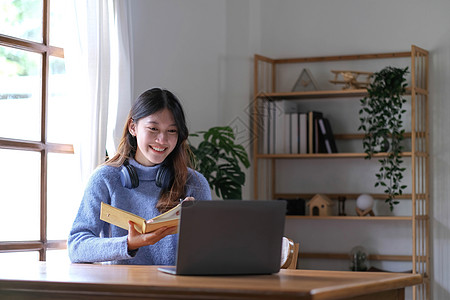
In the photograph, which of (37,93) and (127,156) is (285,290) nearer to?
(127,156)

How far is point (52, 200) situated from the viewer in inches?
131

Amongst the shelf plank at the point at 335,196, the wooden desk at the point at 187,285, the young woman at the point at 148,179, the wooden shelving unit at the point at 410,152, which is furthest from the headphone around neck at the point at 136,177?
the shelf plank at the point at 335,196

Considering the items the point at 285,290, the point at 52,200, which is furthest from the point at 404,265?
the point at 285,290

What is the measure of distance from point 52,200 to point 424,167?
2.51m

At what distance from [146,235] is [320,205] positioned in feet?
8.96

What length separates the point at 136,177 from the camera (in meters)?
2.47

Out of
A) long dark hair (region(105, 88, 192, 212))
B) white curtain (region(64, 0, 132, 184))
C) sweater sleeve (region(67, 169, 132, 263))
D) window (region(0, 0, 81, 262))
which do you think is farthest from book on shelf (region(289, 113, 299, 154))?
sweater sleeve (region(67, 169, 132, 263))

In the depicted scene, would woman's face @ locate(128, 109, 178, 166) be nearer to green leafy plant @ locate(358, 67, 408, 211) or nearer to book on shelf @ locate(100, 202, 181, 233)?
book on shelf @ locate(100, 202, 181, 233)

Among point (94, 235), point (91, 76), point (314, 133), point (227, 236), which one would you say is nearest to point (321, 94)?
point (314, 133)

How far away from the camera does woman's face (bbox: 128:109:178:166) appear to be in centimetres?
250

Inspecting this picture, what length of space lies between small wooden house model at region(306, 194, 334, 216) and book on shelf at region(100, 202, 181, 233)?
2.71 metres

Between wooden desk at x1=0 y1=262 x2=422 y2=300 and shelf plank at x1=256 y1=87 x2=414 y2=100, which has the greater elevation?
shelf plank at x1=256 y1=87 x2=414 y2=100

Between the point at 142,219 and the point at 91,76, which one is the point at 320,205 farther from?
the point at 142,219

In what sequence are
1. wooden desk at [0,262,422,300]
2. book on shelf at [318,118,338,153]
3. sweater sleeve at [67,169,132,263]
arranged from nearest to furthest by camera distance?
1. wooden desk at [0,262,422,300]
2. sweater sleeve at [67,169,132,263]
3. book on shelf at [318,118,338,153]
